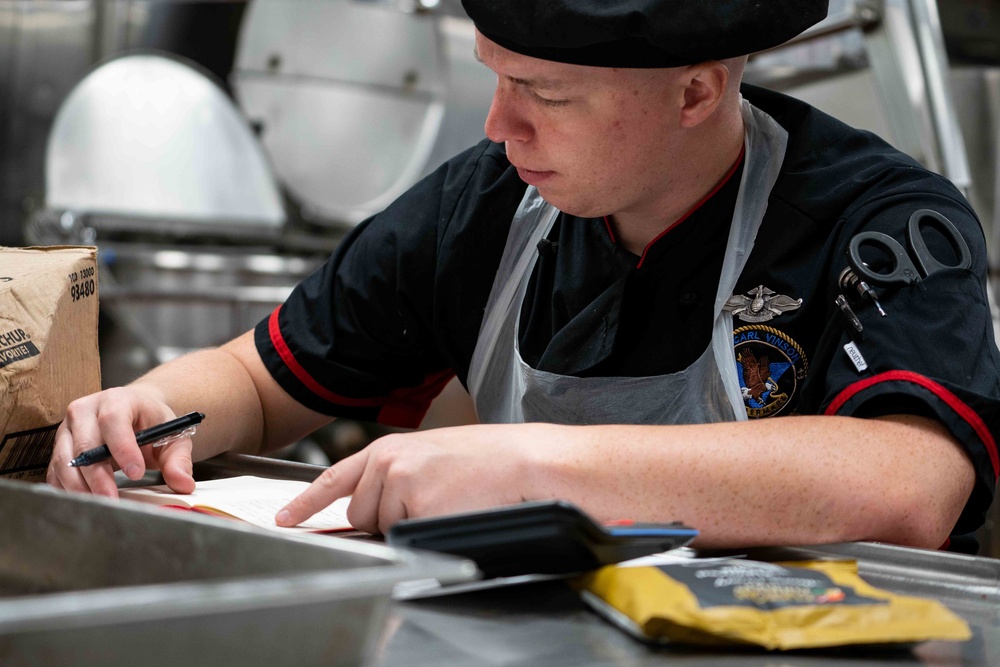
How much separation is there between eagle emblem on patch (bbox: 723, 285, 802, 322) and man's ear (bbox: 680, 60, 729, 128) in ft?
0.70

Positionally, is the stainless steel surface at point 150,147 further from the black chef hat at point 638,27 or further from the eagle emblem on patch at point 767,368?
the eagle emblem on patch at point 767,368

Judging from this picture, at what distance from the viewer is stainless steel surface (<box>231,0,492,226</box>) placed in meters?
3.06

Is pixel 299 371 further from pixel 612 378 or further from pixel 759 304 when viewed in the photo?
Result: pixel 759 304

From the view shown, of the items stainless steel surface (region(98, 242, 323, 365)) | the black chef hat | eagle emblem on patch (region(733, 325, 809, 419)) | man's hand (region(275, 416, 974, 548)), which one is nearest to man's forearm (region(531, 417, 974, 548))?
man's hand (region(275, 416, 974, 548))

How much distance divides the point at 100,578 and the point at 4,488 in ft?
0.42

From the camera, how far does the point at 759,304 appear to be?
122 centimetres

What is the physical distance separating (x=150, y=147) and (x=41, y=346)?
6.58 feet

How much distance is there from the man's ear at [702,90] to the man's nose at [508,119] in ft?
0.62

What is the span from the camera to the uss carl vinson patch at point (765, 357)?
3.94 ft

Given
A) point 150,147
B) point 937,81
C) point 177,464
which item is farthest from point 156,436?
point 150,147

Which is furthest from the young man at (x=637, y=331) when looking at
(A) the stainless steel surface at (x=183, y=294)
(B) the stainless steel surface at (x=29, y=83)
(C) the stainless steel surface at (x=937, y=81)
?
(B) the stainless steel surface at (x=29, y=83)

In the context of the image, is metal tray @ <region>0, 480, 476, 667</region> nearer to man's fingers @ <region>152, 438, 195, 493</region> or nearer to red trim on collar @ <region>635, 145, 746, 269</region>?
man's fingers @ <region>152, 438, 195, 493</region>

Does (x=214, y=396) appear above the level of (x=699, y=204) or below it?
below

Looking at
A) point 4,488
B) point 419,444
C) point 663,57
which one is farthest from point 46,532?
point 663,57
